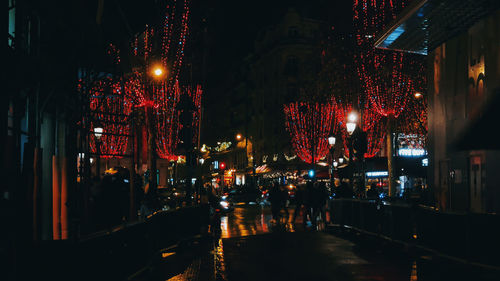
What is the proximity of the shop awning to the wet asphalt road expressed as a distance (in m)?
5.04

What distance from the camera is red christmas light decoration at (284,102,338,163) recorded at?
59.8 m

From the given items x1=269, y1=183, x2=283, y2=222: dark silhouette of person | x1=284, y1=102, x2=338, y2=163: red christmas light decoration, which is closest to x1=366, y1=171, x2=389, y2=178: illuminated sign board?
x1=269, y1=183, x2=283, y2=222: dark silhouette of person

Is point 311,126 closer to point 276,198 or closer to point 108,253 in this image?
Result: point 276,198

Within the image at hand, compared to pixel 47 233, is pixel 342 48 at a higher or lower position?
higher

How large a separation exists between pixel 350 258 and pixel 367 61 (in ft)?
81.2

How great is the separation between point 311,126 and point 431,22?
4780 centimetres

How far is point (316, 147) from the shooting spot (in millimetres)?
62531

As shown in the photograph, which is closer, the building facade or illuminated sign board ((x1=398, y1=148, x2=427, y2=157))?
the building facade

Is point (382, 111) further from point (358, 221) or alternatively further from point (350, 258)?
point (350, 258)

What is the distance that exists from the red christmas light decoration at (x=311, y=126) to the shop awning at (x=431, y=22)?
40937 millimetres

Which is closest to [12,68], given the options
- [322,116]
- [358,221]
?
[358,221]

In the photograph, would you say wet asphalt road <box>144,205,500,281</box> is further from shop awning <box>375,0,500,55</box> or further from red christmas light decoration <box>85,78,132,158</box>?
shop awning <box>375,0,500,55</box>

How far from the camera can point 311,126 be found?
6094 cm

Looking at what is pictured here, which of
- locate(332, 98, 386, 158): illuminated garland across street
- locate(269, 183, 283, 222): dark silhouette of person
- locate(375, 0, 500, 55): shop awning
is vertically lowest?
locate(269, 183, 283, 222): dark silhouette of person
